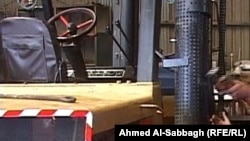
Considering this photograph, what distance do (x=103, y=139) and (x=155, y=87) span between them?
→ 0.62 metres

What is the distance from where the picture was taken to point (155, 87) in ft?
6.51

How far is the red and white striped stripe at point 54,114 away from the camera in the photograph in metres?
1.15

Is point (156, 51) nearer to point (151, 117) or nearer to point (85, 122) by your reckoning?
point (151, 117)

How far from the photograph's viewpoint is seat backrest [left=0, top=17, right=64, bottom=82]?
2264 mm

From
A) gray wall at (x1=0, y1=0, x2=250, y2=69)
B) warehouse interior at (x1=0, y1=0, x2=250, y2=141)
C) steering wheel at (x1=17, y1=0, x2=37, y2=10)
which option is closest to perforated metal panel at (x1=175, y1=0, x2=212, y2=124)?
warehouse interior at (x1=0, y1=0, x2=250, y2=141)

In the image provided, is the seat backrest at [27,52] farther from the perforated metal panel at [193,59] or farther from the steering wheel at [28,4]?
the steering wheel at [28,4]

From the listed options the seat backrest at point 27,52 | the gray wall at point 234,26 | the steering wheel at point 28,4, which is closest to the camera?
the seat backrest at point 27,52

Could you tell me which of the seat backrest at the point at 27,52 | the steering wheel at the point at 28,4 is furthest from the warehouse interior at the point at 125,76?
the steering wheel at the point at 28,4

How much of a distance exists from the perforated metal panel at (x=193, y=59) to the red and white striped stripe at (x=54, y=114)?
0.63 m

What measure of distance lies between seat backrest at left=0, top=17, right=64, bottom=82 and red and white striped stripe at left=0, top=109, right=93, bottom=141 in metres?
1.07

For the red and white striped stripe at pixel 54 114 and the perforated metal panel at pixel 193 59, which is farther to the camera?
the perforated metal panel at pixel 193 59

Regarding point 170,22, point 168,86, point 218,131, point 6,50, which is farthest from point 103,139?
point 170,22

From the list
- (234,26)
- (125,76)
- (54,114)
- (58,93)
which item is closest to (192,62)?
(58,93)

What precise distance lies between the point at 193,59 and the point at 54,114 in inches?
26.6
